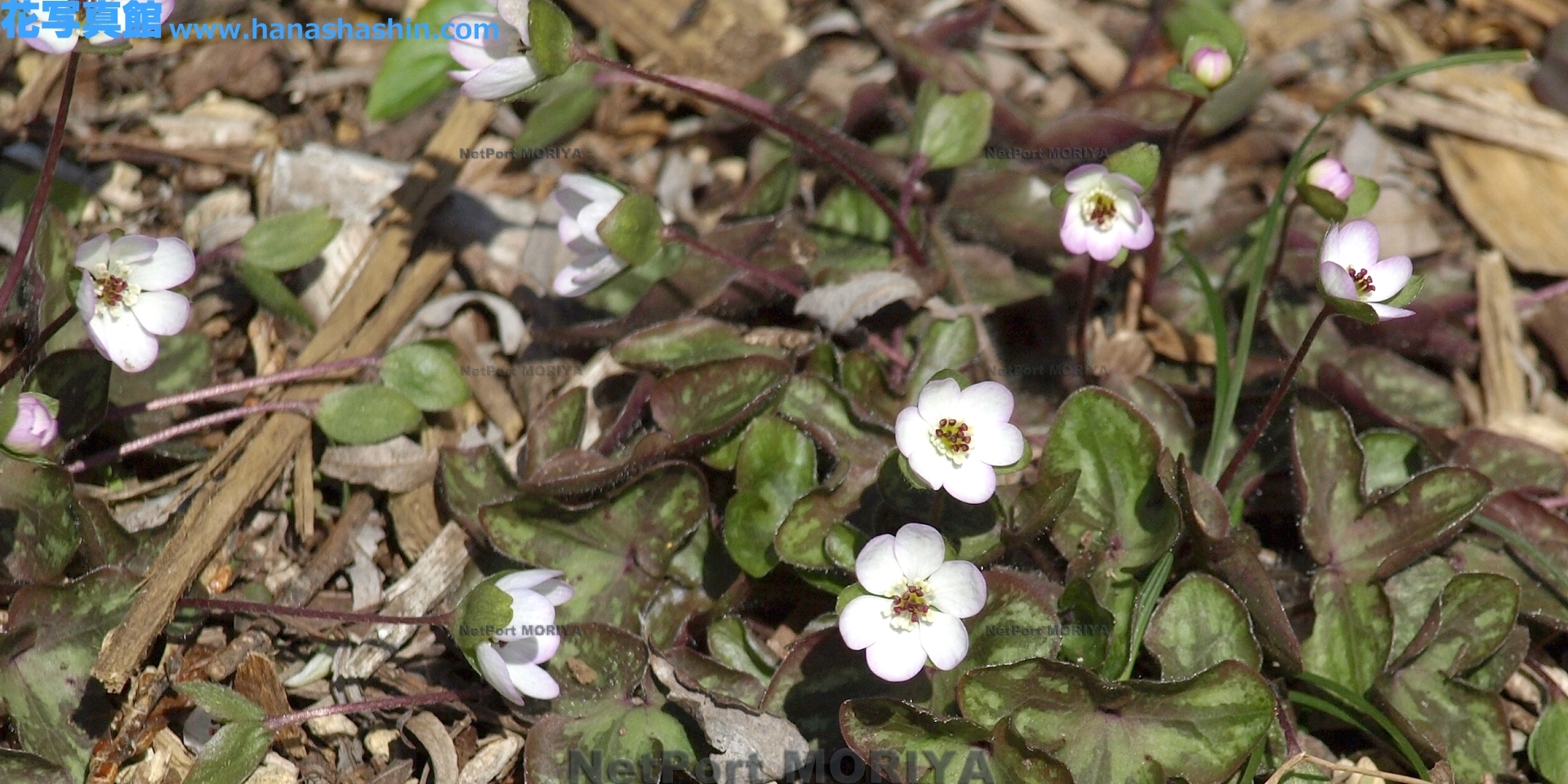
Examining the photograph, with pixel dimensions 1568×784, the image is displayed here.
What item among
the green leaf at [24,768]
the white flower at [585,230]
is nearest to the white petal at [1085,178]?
the white flower at [585,230]

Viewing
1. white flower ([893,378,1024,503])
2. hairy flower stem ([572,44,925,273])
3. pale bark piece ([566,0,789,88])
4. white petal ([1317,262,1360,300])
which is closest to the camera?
white petal ([1317,262,1360,300])

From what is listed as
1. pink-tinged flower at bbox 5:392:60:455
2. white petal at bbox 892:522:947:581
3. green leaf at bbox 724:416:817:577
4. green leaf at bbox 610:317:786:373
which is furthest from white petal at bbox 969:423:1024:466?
pink-tinged flower at bbox 5:392:60:455

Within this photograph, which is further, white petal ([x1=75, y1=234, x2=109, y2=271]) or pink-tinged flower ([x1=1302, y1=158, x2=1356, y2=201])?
pink-tinged flower ([x1=1302, y1=158, x2=1356, y2=201])

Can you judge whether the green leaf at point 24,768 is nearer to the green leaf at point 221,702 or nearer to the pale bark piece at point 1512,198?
the green leaf at point 221,702

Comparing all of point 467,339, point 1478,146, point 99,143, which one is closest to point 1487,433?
point 1478,146

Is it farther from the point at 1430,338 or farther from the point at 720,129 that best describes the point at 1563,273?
the point at 720,129

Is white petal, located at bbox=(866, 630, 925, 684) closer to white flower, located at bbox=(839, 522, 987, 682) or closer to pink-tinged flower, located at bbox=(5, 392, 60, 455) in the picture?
white flower, located at bbox=(839, 522, 987, 682)
